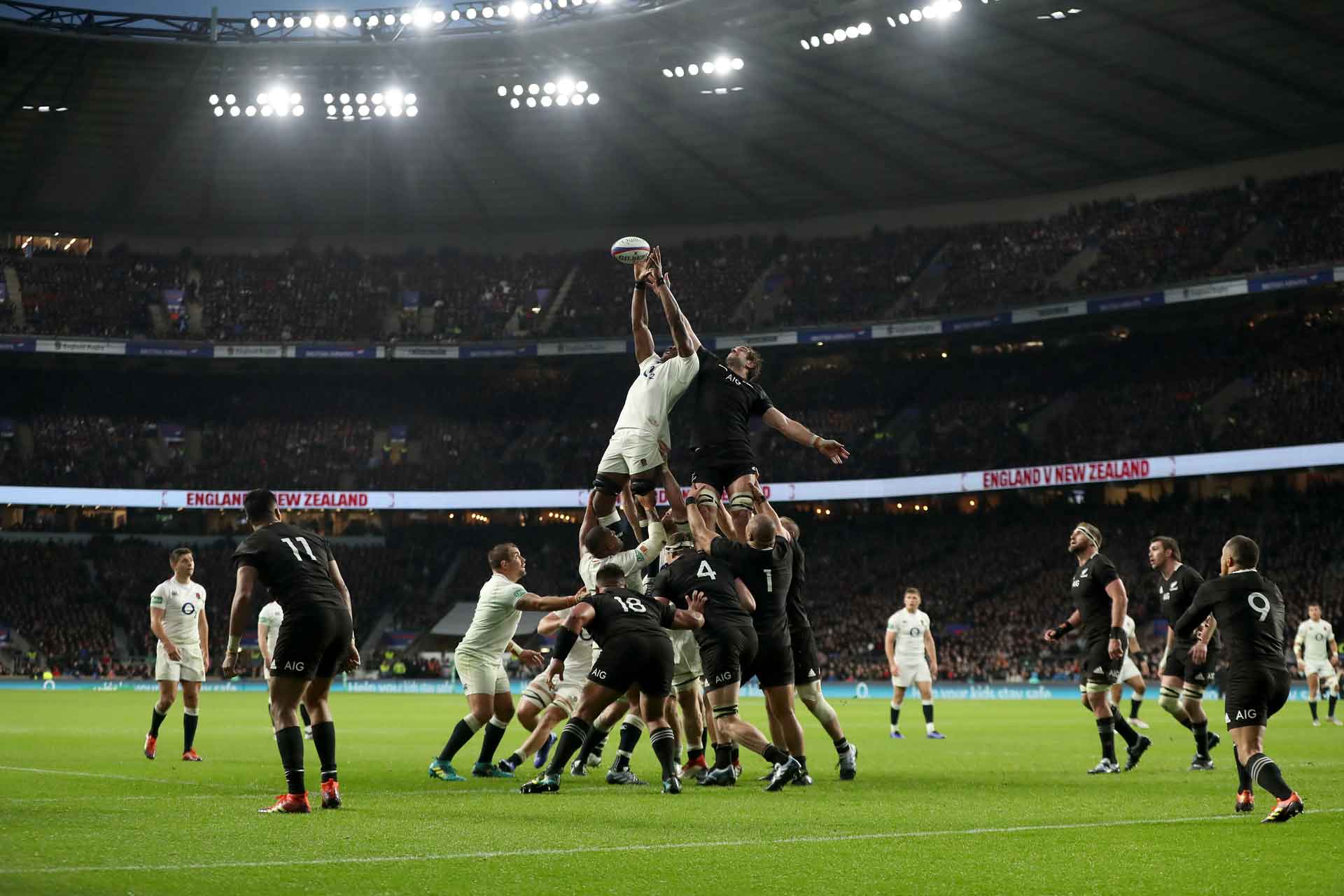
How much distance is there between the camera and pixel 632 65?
41.6 m

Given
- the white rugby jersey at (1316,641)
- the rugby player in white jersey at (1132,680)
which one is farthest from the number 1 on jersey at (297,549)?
the white rugby jersey at (1316,641)

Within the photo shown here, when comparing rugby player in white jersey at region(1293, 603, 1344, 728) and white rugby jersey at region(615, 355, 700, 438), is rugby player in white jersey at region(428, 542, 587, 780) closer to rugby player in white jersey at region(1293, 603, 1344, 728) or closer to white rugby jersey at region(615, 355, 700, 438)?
white rugby jersey at region(615, 355, 700, 438)

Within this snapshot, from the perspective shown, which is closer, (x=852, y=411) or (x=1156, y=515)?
(x=1156, y=515)

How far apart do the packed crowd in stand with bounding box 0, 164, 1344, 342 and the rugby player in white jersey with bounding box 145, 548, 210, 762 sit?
35198 mm

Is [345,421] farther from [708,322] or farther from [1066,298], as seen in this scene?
[1066,298]

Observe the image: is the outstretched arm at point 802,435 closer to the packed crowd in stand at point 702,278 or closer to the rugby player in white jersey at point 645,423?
the rugby player in white jersey at point 645,423

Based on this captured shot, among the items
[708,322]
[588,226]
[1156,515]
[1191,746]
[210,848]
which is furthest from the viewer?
[588,226]

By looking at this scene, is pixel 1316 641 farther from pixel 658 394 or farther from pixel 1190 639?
pixel 658 394

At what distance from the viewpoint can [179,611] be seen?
16.8 m

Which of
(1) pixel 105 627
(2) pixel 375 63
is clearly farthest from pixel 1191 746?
(1) pixel 105 627

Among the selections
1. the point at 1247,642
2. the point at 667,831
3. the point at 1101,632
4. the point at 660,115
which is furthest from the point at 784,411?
the point at 667,831

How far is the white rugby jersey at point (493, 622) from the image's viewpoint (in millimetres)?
13062

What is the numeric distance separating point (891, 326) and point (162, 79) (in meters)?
25.8

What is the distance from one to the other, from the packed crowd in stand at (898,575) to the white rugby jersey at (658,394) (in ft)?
98.3
